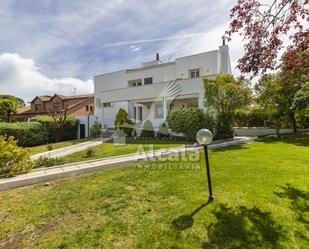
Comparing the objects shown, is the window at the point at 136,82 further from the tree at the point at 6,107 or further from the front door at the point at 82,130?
the tree at the point at 6,107

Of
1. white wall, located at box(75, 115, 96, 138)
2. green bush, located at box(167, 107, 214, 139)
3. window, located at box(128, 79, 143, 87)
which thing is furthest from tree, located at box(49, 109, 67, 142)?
green bush, located at box(167, 107, 214, 139)

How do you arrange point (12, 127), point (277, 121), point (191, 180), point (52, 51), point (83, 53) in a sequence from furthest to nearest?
1. point (12, 127)
2. point (277, 121)
3. point (83, 53)
4. point (52, 51)
5. point (191, 180)

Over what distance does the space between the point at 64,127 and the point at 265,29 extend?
24.8 m

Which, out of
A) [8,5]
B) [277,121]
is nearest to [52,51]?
[8,5]

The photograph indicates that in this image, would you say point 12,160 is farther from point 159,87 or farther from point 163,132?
point 159,87

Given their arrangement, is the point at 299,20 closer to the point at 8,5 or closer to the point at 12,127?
the point at 8,5

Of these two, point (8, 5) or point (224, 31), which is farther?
point (8, 5)

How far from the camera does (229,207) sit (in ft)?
15.4

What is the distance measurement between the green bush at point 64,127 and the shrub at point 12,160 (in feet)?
54.3

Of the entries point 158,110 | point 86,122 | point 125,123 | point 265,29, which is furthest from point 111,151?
point 86,122

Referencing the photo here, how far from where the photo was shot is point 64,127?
83.5 feet

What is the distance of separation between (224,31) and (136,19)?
6715 mm

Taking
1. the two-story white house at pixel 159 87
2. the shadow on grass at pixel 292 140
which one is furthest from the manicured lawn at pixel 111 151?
the shadow on grass at pixel 292 140

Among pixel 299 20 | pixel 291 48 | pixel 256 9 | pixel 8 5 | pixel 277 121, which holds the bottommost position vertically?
pixel 277 121
